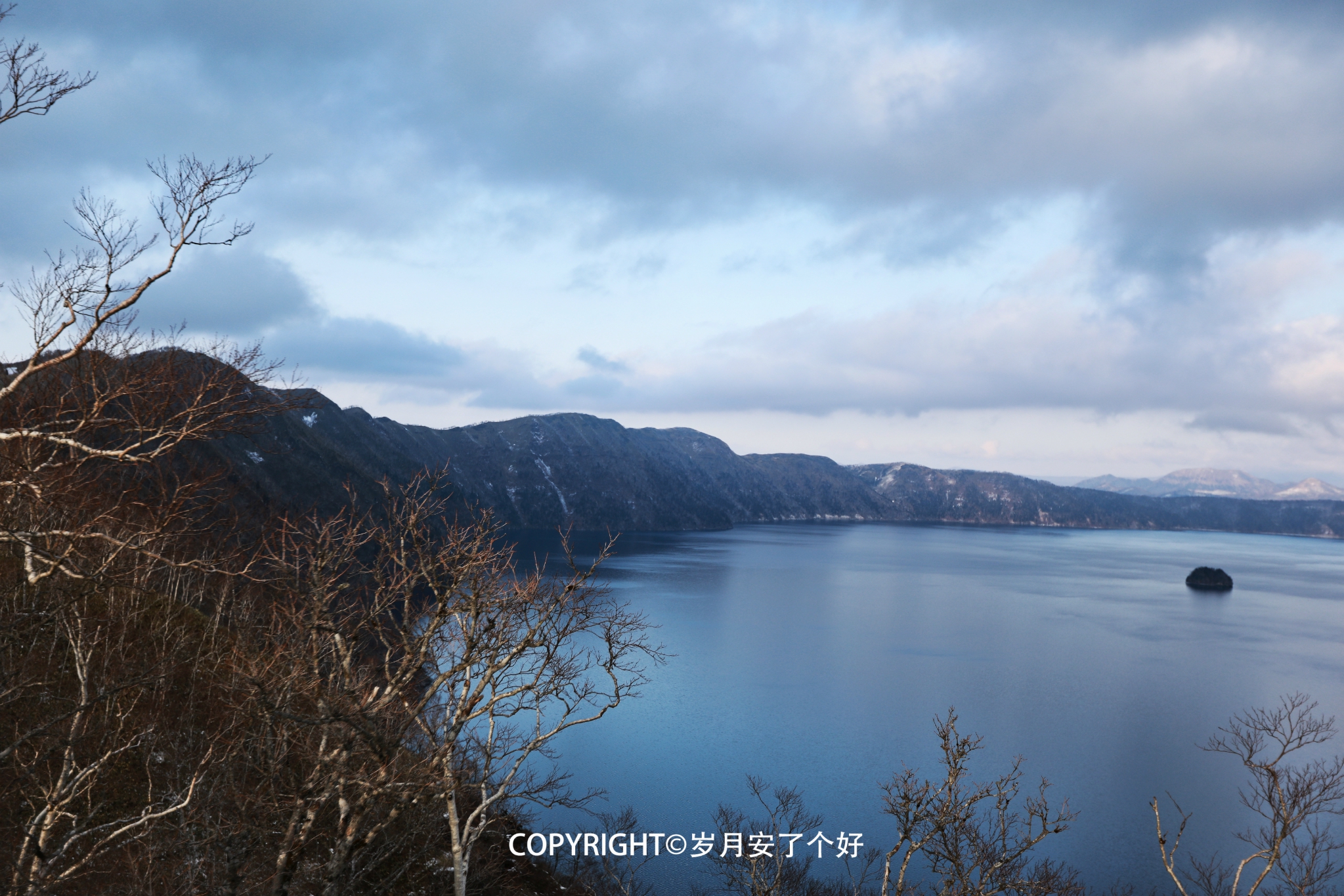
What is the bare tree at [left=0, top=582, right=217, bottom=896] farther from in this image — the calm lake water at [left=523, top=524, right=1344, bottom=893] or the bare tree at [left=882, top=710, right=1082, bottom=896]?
the calm lake water at [left=523, top=524, right=1344, bottom=893]

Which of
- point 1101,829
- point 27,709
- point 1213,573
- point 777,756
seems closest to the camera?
point 27,709

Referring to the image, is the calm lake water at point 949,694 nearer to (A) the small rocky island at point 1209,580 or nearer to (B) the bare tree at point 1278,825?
(B) the bare tree at point 1278,825

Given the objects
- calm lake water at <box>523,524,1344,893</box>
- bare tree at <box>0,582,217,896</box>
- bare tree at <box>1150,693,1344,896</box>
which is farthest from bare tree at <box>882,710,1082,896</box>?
bare tree at <box>0,582,217,896</box>

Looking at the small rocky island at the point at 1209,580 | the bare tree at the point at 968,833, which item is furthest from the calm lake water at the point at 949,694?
the small rocky island at the point at 1209,580

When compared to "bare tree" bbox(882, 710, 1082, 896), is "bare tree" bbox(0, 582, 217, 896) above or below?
above

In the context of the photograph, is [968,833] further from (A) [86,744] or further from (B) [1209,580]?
(B) [1209,580]

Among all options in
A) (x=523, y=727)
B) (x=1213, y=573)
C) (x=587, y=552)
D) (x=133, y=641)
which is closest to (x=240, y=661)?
(x=133, y=641)

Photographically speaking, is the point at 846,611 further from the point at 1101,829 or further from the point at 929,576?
the point at 1101,829
